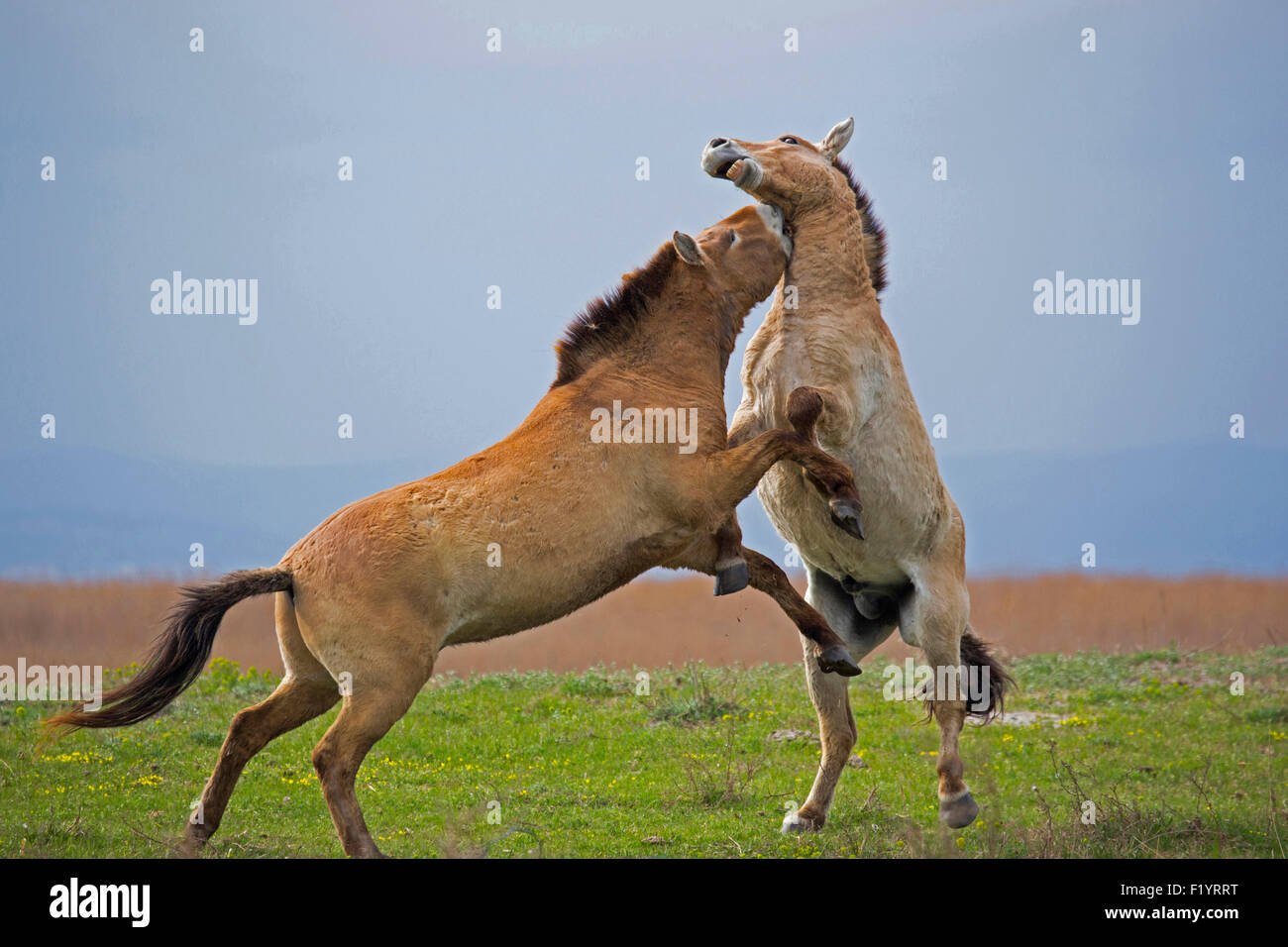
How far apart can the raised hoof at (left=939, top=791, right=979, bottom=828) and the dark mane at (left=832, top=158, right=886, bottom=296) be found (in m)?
3.17

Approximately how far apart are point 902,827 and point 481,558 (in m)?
3.49

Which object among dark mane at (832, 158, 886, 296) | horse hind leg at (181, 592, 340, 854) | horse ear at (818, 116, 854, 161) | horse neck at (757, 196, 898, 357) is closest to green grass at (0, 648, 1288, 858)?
horse hind leg at (181, 592, 340, 854)

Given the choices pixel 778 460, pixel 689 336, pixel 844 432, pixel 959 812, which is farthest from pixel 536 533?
pixel 959 812

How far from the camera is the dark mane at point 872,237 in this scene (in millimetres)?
7824

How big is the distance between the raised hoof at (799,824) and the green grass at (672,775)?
0.33 ft

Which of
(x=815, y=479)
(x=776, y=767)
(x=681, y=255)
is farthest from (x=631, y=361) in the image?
(x=776, y=767)

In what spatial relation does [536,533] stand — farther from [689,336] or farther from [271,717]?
[271,717]

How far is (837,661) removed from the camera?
278 inches

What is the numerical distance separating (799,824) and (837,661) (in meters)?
1.28

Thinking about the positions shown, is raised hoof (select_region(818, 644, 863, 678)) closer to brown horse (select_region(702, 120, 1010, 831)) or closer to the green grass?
brown horse (select_region(702, 120, 1010, 831))

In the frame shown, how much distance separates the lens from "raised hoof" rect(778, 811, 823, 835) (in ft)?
25.1

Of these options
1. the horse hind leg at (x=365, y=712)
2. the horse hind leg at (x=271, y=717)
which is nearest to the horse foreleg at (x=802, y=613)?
the horse hind leg at (x=365, y=712)

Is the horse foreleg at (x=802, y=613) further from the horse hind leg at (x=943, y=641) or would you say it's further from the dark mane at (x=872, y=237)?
the dark mane at (x=872, y=237)
